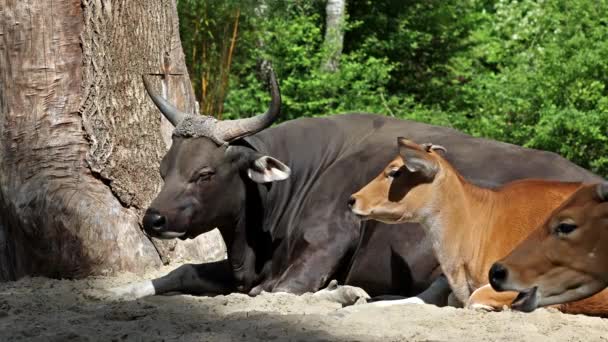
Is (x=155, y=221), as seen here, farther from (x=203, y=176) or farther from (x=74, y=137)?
(x=74, y=137)

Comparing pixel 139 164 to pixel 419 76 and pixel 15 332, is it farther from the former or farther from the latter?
pixel 419 76

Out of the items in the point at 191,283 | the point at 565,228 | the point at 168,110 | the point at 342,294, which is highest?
the point at 168,110

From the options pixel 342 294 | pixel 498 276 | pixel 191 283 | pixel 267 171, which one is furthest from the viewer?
pixel 191 283

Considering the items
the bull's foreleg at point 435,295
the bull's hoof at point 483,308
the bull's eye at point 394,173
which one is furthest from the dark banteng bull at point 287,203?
the bull's hoof at point 483,308

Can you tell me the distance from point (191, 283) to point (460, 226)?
1.82m

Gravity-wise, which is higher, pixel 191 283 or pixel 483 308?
pixel 483 308

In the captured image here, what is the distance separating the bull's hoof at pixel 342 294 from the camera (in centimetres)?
684

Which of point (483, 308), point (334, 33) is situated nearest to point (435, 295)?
point (483, 308)

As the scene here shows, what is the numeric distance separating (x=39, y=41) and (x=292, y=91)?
780 cm

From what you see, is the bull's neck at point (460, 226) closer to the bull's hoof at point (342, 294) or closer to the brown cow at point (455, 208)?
the brown cow at point (455, 208)

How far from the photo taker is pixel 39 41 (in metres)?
7.79

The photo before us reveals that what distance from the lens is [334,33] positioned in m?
16.2

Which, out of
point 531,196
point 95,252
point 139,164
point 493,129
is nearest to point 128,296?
point 95,252

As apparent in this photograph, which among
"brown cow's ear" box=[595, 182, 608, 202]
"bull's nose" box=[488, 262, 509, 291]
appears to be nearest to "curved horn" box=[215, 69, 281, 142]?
"bull's nose" box=[488, 262, 509, 291]
